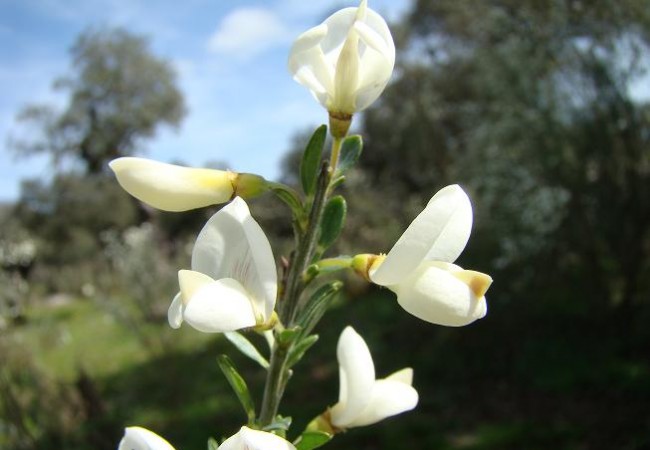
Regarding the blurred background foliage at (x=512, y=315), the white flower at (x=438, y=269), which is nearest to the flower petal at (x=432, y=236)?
the white flower at (x=438, y=269)

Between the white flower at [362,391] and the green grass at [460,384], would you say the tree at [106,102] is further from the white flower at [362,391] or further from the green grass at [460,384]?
the white flower at [362,391]

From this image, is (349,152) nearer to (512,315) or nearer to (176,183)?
(176,183)

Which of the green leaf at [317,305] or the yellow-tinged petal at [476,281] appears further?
the green leaf at [317,305]

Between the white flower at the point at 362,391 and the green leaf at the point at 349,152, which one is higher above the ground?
the green leaf at the point at 349,152

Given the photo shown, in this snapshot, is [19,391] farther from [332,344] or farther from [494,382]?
[494,382]

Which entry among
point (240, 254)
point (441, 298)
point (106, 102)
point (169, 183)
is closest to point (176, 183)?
point (169, 183)

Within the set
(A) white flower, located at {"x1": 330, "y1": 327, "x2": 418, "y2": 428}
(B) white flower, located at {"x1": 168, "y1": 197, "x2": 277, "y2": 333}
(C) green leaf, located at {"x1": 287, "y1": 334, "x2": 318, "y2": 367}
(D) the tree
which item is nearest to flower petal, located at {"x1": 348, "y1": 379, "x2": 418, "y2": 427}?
(A) white flower, located at {"x1": 330, "y1": 327, "x2": 418, "y2": 428}

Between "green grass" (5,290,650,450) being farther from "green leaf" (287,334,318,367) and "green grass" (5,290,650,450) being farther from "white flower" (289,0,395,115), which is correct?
"white flower" (289,0,395,115)
